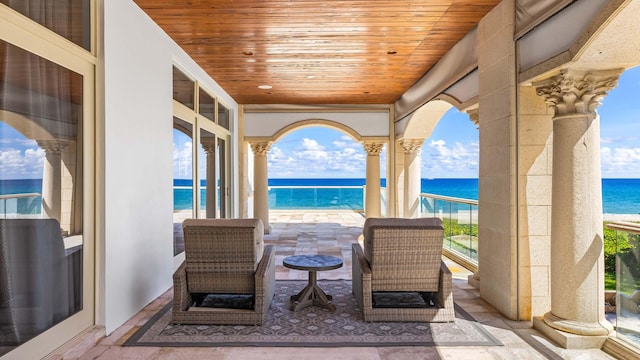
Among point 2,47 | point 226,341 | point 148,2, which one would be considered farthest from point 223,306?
point 148,2

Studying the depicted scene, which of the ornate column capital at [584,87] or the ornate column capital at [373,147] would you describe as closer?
the ornate column capital at [584,87]

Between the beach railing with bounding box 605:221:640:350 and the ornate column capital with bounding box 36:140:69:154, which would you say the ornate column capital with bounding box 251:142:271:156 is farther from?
the beach railing with bounding box 605:221:640:350

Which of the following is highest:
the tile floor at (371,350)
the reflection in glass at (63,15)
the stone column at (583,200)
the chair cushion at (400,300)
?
the reflection in glass at (63,15)

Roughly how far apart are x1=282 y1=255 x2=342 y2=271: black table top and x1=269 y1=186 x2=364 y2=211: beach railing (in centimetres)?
1056

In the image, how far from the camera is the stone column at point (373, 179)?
10.5m

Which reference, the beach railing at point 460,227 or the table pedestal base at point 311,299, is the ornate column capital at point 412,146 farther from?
the table pedestal base at point 311,299

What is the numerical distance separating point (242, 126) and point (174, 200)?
16.6 ft

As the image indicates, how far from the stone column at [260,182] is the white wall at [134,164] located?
5.10m

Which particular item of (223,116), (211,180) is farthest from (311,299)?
(223,116)

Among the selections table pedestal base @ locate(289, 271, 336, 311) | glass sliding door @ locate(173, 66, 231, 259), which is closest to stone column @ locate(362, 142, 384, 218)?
glass sliding door @ locate(173, 66, 231, 259)

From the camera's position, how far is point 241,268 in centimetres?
365

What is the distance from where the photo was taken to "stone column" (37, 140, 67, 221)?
9.27 ft

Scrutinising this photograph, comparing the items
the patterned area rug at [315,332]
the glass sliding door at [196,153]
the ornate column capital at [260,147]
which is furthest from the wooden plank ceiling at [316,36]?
the patterned area rug at [315,332]

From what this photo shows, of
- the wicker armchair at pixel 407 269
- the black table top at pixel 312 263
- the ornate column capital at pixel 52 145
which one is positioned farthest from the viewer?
the black table top at pixel 312 263
